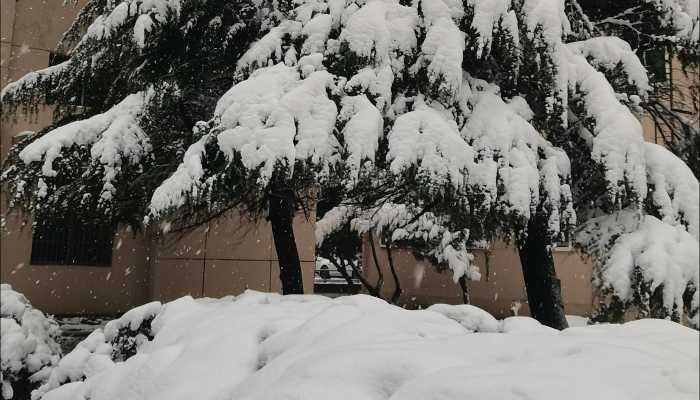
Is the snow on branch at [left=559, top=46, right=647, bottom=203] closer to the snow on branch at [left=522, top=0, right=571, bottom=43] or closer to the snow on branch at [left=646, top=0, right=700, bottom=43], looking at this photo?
the snow on branch at [left=522, top=0, right=571, bottom=43]

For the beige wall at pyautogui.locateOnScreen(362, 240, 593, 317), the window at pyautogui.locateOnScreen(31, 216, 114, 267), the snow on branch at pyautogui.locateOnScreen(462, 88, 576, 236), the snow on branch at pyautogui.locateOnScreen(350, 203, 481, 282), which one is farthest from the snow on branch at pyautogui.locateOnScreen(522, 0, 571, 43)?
the beige wall at pyautogui.locateOnScreen(362, 240, 593, 317)

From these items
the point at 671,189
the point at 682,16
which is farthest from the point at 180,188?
the point at 682,16

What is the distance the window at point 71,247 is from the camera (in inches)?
96.2

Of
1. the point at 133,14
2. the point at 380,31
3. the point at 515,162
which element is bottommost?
the point at 515,162

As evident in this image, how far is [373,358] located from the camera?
6.31 feet

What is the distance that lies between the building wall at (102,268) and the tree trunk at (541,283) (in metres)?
3.53

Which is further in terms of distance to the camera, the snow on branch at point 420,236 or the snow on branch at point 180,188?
the snow on branch at point 420,236

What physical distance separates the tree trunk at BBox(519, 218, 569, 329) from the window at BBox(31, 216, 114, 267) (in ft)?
12.4

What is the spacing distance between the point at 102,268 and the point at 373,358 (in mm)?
1549

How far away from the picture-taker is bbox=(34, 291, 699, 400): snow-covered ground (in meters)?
1.74

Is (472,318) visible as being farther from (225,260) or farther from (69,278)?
(225,260)

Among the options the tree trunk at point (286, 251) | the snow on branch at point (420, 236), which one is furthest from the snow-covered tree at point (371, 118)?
the snow on branch at point (420, 236)

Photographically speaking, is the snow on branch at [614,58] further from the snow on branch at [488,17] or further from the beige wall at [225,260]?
the beige wall at [225,260]

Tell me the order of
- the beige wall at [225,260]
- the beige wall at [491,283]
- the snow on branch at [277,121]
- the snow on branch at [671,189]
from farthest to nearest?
the beige wall at [491,283]
the beige wall at [225,260]
the snow on branch at [671,189]
the snow on branch at [277,121]
